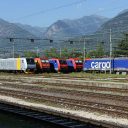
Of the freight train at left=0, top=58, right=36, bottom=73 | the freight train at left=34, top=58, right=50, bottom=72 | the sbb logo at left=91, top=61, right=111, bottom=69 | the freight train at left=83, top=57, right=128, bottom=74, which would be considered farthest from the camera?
the freight train at left=34, top=58, right=50, bottom=72

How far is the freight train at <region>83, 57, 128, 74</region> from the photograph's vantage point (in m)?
61.5

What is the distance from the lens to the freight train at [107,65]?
61469 mm

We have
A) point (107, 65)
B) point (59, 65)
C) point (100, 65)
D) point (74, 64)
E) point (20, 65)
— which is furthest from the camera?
point (74, 64)

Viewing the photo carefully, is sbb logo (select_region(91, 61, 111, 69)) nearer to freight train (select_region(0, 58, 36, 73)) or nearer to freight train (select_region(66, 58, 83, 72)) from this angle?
freight train (select_region(66, 58, 83, 72))

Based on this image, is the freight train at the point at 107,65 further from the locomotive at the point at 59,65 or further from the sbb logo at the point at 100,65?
the locomotive at the point at 59,65

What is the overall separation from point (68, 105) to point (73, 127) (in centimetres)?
652

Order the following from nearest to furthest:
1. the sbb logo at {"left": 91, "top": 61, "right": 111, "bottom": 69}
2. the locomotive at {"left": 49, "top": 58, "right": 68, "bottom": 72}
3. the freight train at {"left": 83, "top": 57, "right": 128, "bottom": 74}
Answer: the freight train at {"left": 83, "top": 57, "right": 128, "bottom": 74}, the sbb logo at {"left": 91, "top": 61, "right": 111, "bottom": 69}, the locomotive at {"left": 49, "top": 58, "right": 68, "bottom": 72}

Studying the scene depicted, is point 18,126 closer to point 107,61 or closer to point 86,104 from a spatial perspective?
point 86,104

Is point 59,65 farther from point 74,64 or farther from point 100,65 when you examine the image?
point 100,65

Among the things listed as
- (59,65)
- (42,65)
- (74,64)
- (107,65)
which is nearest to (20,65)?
(42,65)

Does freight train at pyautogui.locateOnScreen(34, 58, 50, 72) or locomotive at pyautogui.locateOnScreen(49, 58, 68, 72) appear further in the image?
locomotive at pyautogui.locateOnScreen(49, 58, 68, 72)

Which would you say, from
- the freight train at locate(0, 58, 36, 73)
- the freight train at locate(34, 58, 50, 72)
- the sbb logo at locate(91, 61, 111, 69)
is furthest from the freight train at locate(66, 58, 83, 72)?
the freight train at locate(0, 58, 36, 73)

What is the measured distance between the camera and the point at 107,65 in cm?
6394

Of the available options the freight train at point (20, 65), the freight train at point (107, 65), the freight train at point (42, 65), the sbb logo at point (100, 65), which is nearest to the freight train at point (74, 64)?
the freight train at point (107, 65)
